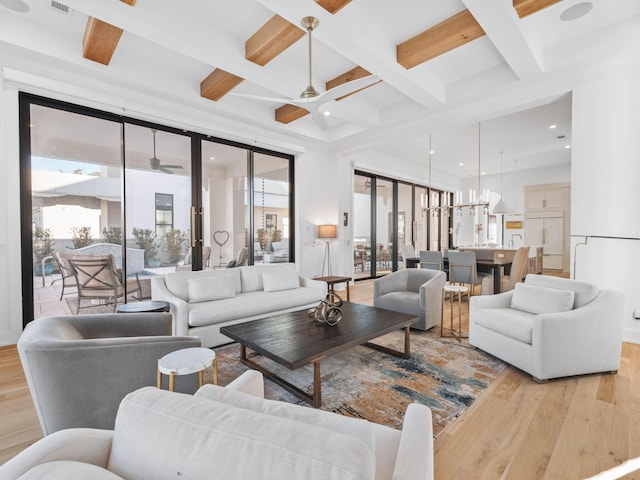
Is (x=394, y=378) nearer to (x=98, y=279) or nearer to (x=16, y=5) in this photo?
(x=98, y=279)

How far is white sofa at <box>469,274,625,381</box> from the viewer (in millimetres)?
2496

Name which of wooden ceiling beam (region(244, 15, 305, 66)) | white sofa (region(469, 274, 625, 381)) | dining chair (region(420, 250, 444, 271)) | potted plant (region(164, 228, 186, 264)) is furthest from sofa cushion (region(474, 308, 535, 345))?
potted plant (region(164, 228, 186, 264))

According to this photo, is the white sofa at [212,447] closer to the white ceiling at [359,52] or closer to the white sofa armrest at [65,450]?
the white sofa armrest at [65,450]

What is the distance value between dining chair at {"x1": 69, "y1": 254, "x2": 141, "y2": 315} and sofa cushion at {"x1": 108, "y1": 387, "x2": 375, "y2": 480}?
3915 millimetres

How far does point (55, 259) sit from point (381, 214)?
671cm

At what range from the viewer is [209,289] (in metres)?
3.65

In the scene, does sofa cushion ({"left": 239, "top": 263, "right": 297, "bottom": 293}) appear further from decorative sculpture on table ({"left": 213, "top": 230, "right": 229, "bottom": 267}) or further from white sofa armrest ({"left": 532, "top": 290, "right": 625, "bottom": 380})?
white sofa armrest ({"left": 532, "top": 290, "right": 625, "bottom": 380})

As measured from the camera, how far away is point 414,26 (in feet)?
10.5

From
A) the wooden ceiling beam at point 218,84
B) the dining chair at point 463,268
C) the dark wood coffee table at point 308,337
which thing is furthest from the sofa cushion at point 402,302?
the wooden ceiling beam at point 218,84

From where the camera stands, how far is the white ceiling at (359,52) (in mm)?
2859

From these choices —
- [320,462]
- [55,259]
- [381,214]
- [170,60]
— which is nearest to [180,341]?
[320,462]

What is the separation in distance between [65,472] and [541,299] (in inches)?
136

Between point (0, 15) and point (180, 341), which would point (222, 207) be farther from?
point (180, 341)

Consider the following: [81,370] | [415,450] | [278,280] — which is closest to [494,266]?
[278,280]
